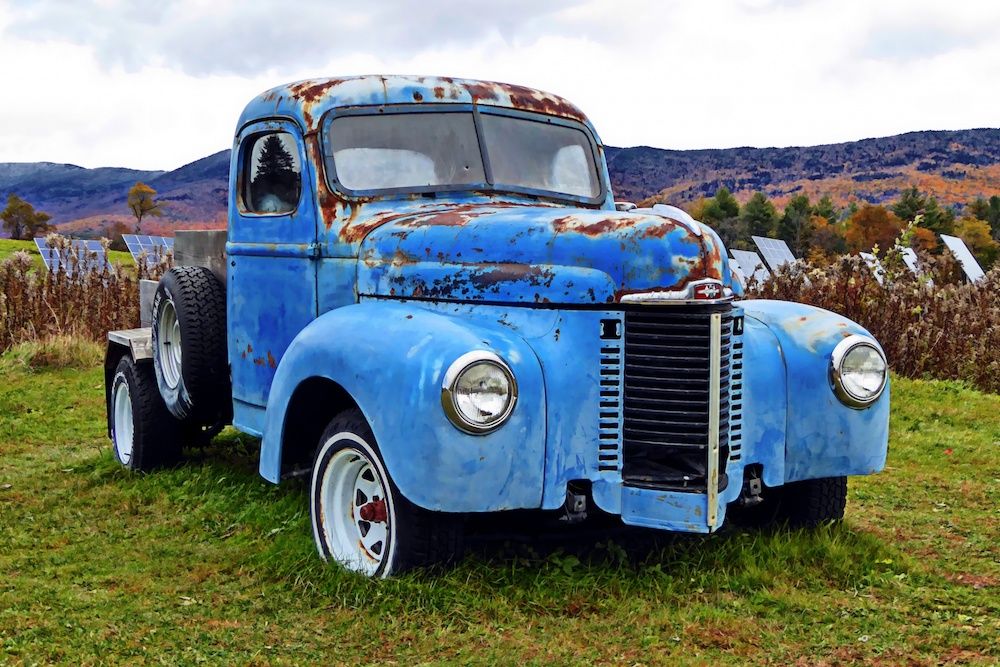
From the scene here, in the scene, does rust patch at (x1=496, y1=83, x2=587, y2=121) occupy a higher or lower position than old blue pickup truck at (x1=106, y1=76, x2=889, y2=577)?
higher

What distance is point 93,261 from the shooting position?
1363cm

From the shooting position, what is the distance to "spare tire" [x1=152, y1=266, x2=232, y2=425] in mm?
5961

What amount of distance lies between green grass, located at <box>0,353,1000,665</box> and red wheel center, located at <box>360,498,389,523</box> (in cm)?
26

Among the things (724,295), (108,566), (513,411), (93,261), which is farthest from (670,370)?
(93,261)

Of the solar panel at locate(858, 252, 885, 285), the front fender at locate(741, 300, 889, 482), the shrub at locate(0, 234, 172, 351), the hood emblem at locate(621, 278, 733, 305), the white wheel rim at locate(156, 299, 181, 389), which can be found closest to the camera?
the hood emblem at locate(621, 278, 733, 305)

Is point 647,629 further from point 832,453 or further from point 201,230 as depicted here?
point 201,230

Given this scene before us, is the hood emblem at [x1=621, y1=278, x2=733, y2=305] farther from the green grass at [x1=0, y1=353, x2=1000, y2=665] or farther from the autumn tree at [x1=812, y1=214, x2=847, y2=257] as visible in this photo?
the autumn tree at [x1=812, y1=214, x2=847, y2=257]

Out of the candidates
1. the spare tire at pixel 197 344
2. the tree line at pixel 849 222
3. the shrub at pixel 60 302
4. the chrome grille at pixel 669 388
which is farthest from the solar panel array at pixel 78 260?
the tree line at pixel 849 222

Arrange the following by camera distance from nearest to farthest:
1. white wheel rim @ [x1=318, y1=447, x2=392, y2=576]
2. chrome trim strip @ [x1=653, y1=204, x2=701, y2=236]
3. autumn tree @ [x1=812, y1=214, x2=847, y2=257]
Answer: chrome trim strip @ [x1=653, y1=204, x2=701, y2=236], white wheel rim @ [x1=318, y1=447, x2=392, y2=576], autumn tree @ [x1=812, y1=214, x2=847, y2=257]

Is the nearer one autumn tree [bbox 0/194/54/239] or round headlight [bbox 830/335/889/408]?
round headlight [bbox 830/335/889/408]

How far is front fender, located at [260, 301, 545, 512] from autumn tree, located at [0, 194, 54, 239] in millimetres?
70811

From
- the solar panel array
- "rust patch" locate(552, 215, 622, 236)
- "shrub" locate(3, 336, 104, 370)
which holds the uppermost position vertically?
"rust patch" locate(552, 215, 622, 236)

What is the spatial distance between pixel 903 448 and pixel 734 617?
407 cm

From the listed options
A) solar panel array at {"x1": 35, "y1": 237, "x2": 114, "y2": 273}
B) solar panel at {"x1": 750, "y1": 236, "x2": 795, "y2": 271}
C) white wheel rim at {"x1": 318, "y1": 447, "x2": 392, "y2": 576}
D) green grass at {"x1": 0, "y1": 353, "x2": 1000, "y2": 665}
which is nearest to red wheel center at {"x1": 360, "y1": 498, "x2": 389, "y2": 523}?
white wheel rim at {"x1": 318, "y1": 447, "x2": 392, "y2": 576}
